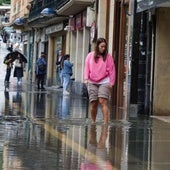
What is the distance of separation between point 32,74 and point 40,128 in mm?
33114

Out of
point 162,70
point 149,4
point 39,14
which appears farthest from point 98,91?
point 39,14

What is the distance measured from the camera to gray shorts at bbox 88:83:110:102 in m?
13.3

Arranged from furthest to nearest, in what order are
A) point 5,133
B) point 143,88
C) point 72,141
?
point 143,88 → point 5,133 → point 72,141

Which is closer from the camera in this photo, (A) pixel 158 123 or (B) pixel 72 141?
(B) pixel 72 141

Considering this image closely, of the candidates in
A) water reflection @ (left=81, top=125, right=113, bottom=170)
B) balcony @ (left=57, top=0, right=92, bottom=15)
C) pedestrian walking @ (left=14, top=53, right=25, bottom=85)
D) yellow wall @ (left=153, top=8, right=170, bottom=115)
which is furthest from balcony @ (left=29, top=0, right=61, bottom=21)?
water reflection @ (left=81, top=125, right=113, bottom=170)

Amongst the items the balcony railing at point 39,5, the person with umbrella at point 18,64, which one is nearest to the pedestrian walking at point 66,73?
the balcony railing at point 39,5

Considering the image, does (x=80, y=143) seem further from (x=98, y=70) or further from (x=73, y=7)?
(x=73, y=7)

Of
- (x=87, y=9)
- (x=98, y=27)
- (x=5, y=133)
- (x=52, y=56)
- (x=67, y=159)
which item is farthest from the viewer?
(x=52, y=56)

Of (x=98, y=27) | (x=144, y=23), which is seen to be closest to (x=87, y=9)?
(x=98, y=27)

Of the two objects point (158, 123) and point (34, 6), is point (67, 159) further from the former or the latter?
point (34, 6)

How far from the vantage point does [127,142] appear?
10.6 m

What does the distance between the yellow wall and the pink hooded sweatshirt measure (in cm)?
294

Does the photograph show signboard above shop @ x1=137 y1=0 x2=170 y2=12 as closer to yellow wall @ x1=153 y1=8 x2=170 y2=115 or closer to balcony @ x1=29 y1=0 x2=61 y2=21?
yellow wall @ x1=153 y1=8 x2=170 y2=115

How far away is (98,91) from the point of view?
13406 mm
